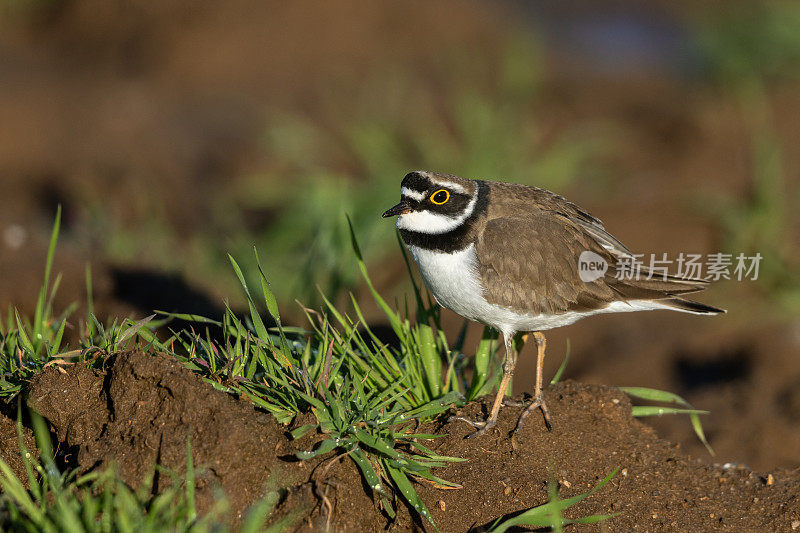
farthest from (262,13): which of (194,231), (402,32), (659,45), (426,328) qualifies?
(426,328)

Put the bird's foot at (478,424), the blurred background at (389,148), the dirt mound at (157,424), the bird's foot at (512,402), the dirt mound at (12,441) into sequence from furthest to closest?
the blurred background at (389,148) < the bird's foot at (512,402) < the bird's foot at (478,424) < the dirt mound at (12,441) < the dirt mound at (157,424)

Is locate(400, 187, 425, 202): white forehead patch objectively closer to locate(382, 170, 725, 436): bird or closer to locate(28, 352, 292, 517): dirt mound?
locate(382, 170, 725, 436): bird

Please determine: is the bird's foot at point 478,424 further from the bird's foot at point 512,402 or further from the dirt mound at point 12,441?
the dirt mound at point 12,441

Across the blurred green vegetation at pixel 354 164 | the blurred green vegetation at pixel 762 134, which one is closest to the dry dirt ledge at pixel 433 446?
the blurred green vegetation at pixel 354 164

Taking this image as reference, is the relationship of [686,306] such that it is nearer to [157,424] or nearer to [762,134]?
[157,424]

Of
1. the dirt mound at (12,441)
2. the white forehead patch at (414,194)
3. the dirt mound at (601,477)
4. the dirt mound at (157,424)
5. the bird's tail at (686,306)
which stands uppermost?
the white forehead patch at (414,194)

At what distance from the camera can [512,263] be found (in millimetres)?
4930

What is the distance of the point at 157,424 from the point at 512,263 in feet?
7.26

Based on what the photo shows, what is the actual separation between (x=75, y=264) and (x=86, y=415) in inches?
124

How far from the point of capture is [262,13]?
1603 centimetres

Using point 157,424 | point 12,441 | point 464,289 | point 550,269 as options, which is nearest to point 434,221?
point 464,289

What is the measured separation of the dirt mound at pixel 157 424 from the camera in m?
3.93

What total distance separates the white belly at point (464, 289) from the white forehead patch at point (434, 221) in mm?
128

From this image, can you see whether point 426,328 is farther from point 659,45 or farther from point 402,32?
point 659,45
